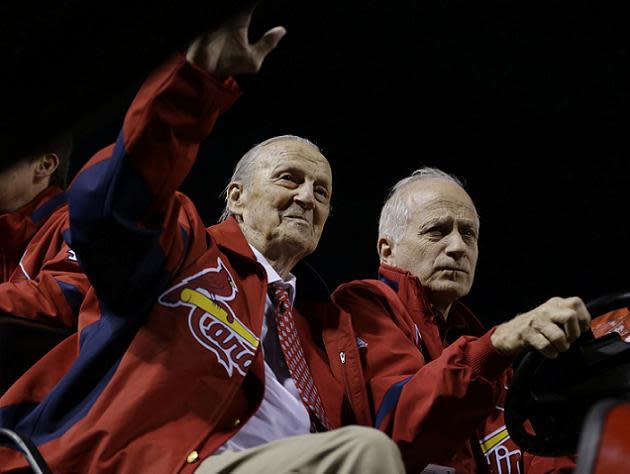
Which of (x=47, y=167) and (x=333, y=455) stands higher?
(x=47, y=167)

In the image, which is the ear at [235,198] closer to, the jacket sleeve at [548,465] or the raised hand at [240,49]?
the jacket sleeve at [548,465]

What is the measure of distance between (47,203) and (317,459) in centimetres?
111

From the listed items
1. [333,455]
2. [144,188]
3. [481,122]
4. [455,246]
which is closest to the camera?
[333,455]

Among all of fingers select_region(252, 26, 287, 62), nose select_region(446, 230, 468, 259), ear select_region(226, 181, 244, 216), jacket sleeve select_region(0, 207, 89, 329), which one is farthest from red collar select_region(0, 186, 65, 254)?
fingers select_region(252, 26, 287, 62)

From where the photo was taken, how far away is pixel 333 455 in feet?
3.41

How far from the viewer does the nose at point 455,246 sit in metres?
2.15

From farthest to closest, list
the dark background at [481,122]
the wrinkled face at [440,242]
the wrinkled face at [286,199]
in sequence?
the dark background at [481,122], the wrinkled face at [440,242], the wrinkled face at [286,199]

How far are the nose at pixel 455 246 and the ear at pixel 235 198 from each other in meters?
0.56

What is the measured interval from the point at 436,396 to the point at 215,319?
1.36ft

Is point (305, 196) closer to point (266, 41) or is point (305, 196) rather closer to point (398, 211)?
point (398, 211)

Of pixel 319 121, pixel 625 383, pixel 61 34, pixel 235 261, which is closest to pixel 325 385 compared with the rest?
pixel 235 261

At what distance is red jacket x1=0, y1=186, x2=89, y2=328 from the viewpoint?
1.55 meters

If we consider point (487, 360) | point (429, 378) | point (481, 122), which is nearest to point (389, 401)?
point (429, 378)

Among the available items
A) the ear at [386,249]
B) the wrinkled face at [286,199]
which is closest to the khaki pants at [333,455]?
the wrinkled face at [286,199]
